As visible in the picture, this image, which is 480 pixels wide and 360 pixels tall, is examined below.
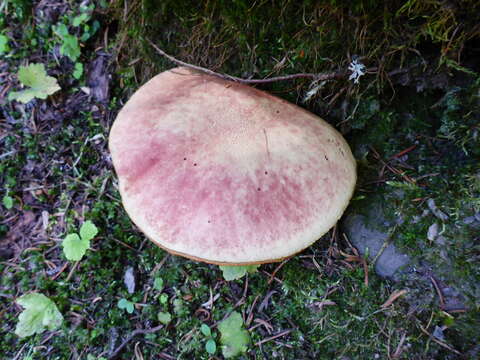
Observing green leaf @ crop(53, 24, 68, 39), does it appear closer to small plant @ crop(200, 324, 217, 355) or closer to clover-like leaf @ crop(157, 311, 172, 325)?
clover-like leaf @ crop(157, 311, 172, 325)

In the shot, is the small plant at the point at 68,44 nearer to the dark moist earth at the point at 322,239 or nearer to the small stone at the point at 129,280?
the dark moist earth at the point at 322,239

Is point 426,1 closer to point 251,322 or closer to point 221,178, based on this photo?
point 221,178

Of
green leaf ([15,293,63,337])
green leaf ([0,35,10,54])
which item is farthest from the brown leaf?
green leaf ([0,35,10,54])

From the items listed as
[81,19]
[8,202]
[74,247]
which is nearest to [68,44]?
[81,19]

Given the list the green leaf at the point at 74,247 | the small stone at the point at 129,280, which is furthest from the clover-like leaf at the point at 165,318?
the green leaf at the point at 74,247

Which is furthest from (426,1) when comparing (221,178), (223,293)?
(223,293)

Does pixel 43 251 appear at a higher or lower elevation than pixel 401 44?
lower
